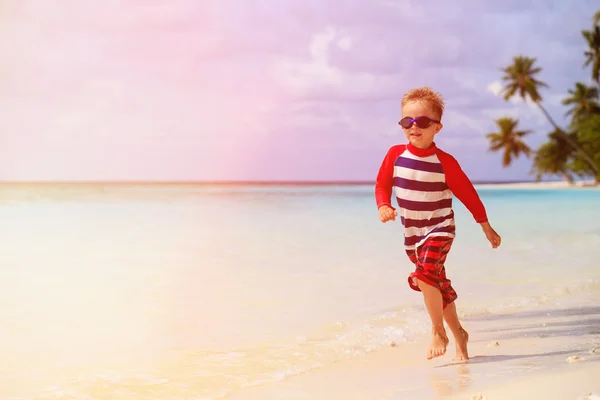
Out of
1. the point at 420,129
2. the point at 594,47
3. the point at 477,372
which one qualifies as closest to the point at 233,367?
the point at 477,372

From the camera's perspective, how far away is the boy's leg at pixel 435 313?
231 centimetres

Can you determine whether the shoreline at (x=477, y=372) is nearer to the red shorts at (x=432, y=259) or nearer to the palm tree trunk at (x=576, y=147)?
the red shorts at (x=432, y=259)

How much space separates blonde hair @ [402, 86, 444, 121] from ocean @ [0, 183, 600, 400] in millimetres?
1043

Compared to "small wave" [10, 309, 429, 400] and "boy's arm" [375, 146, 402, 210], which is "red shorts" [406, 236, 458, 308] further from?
"small wave" [10, 309, 429, 400]

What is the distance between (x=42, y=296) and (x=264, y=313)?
1.49 m

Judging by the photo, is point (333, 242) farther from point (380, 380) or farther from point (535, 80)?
point (535, 80)

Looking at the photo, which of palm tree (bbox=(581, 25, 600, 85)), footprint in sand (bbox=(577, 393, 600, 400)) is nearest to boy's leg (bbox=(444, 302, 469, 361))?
footprint in sand (bbox=(577, 393, 600, 400))

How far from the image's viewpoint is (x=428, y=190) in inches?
88.7

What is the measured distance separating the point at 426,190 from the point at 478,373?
64cm

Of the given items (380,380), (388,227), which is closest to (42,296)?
(380,380)

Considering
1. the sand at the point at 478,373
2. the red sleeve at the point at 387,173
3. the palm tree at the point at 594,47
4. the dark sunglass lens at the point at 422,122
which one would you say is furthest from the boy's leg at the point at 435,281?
the palm tree at the point at 594,47

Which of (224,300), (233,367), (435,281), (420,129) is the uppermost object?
(420,129)

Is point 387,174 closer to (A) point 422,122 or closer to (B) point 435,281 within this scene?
(A) point 422,122

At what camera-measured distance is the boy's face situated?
7.41ft
